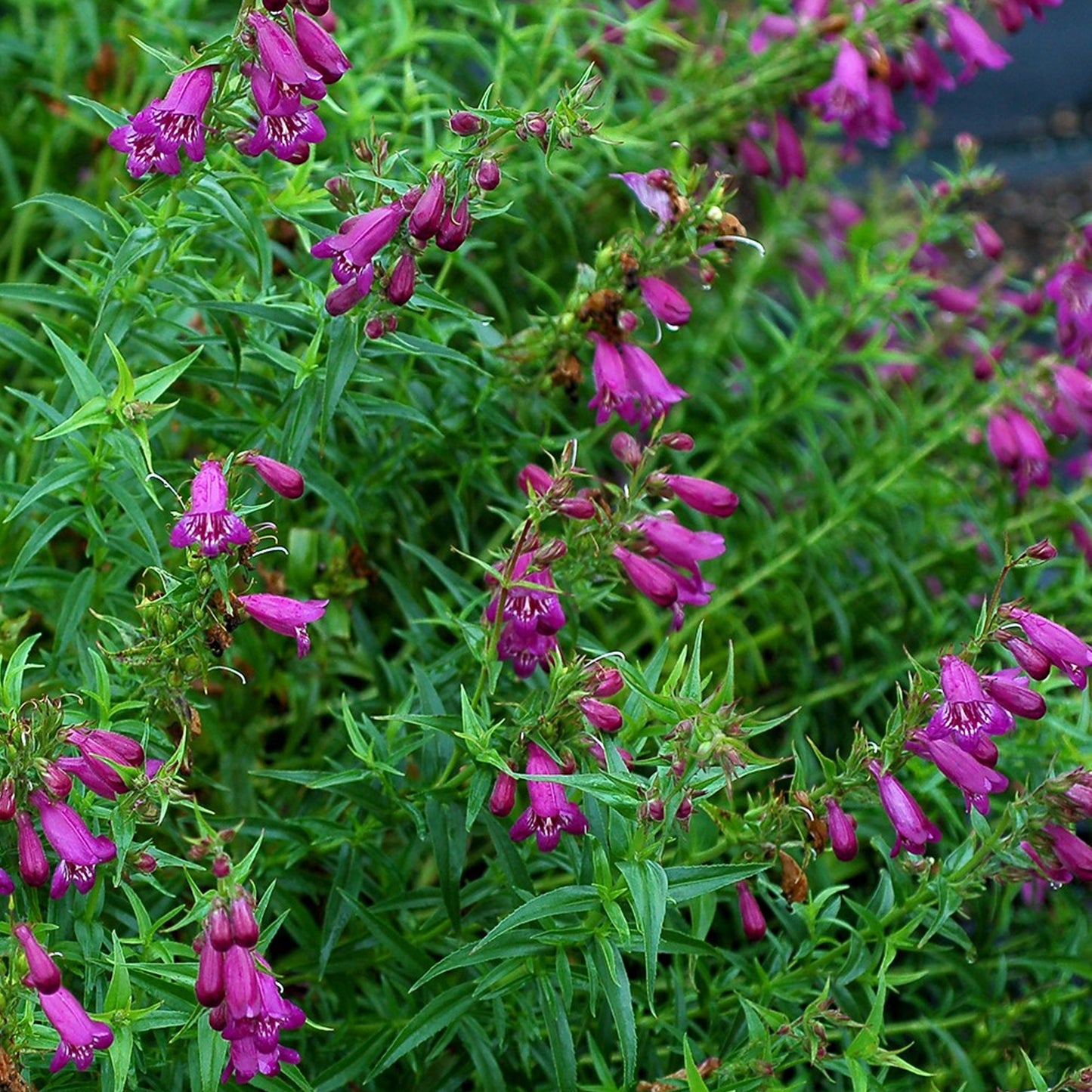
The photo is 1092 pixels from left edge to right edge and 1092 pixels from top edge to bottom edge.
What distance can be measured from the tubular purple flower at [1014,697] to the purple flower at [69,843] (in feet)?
4.16

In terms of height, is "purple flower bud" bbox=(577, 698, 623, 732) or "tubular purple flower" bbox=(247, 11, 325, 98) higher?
"tubular purple flower" bbox=(247, 11, 325, 98)

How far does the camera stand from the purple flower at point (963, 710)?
199 centimetres

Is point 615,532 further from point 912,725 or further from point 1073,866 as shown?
point 1073,866

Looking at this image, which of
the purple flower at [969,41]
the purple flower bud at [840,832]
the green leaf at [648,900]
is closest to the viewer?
the green leaf at [648,900]

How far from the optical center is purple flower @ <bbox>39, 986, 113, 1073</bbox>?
69.7 inches

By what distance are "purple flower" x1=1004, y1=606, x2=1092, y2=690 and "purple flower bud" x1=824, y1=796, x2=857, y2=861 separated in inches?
14.0

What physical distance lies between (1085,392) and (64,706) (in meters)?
2.24

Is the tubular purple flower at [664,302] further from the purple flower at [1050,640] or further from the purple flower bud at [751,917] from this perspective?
the purple flower bud at [751,917]

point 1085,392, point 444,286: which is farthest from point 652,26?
point 1085,392

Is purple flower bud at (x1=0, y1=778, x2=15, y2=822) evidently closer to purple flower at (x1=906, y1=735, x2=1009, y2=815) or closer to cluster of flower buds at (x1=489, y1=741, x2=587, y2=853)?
cluster of flower buds at (x1=489, y1=741, x2=587, y2=853)

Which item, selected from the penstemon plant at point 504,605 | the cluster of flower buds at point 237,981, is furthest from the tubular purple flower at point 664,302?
the cluster of flower buds at point 237,981

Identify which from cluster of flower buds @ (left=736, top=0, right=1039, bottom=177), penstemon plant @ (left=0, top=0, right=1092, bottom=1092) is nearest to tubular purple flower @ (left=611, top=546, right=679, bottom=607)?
penstemon plant @ (left=0, top=0, right=1092, bottom=1092)

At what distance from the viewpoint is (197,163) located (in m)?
2.15

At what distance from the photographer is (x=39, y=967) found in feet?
5.77
